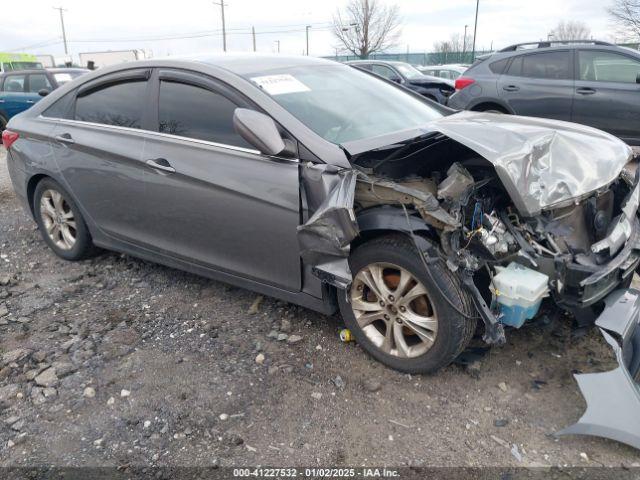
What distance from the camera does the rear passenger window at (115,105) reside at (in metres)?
3.53

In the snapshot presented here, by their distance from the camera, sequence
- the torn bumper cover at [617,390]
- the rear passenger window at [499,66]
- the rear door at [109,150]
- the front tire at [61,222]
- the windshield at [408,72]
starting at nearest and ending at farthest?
the torn bumper cover at [617,390]
the rear door at [109,150]
the front tire at [61,222]
the rear passenger window at [499,66]
the windshield at [408,72]

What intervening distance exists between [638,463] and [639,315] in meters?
0.73

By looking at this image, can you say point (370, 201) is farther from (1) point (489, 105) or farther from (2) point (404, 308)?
(1) point (489, 105)

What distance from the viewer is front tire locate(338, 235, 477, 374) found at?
8.21 ft

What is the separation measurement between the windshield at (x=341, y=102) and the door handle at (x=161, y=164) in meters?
0.75

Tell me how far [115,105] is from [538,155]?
113 inches

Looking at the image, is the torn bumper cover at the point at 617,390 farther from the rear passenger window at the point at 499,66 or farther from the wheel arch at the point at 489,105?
the rear passenger window at the point at 499,66

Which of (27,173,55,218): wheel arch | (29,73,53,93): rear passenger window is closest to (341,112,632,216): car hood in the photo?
(27,173,55,218): wheel arch

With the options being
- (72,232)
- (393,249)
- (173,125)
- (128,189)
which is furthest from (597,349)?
(72,232)

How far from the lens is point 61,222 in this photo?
431cm

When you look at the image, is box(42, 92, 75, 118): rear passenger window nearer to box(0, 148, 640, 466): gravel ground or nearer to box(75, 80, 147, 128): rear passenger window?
box(75, 80, 147, 128): rear passenger window

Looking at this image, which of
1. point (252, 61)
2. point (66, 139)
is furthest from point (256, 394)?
point (66, 139)

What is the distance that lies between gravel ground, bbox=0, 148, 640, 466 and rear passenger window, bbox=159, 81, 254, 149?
1.19 metres

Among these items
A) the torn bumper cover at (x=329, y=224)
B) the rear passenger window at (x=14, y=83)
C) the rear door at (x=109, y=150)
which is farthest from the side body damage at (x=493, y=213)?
the rear passenger window at (x=14, y=83)
